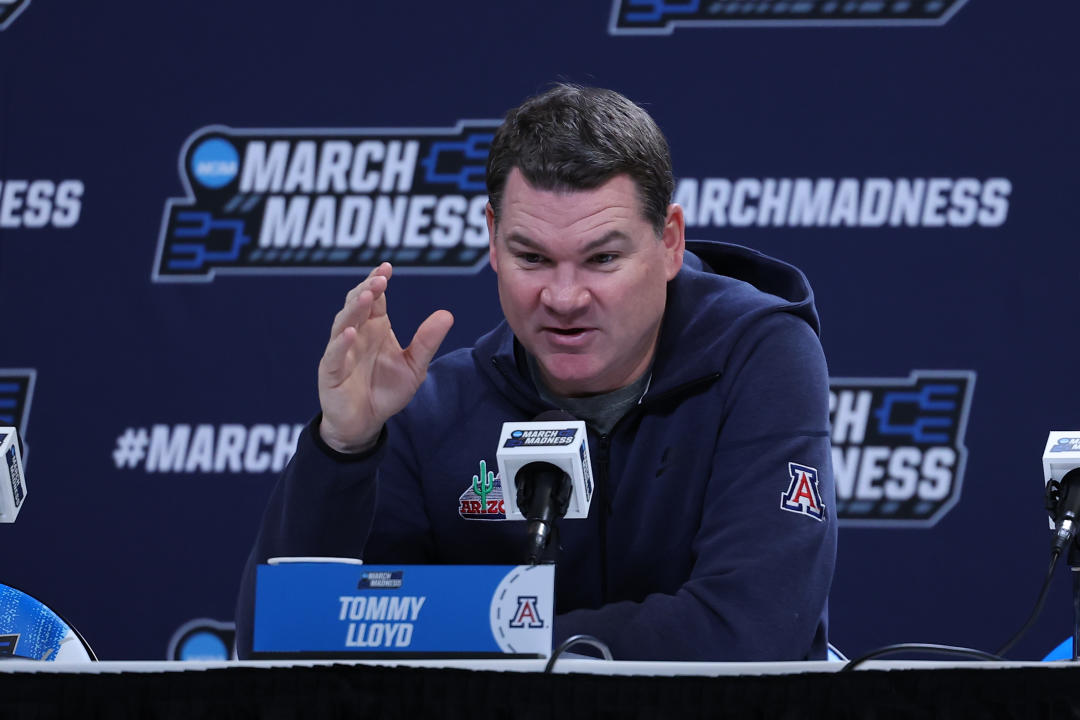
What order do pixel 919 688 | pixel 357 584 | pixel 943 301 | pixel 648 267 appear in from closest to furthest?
pixel 919 688 → pixel 357 584 → pixel 648 267 → pixel 943 301

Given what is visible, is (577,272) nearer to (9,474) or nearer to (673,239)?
(673,239)

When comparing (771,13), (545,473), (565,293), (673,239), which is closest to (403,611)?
(545,473)

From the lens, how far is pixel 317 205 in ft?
11.5

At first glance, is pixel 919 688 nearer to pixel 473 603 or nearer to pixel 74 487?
pixel 473 603

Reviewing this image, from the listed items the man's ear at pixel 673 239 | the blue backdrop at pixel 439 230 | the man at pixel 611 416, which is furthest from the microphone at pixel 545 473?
the blue backdrop at pixel 439 230

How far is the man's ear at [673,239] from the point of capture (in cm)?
219

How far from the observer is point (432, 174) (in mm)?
3461

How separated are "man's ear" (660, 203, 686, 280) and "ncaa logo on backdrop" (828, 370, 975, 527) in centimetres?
122

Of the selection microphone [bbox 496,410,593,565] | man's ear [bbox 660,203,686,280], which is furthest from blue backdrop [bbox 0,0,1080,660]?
microphone [bbox 496,410,593,565]

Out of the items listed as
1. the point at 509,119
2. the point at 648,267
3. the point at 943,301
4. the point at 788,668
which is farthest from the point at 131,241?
the point at 788,668

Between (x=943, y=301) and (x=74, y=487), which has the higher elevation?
(x=943, y=301)

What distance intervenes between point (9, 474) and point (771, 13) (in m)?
2.39

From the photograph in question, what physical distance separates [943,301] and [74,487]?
89.8 inches

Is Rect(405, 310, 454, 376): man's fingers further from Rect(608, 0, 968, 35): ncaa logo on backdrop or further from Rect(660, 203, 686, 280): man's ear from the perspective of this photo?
Rect(608, 0, 968, 35): ncaa logo on backdrop
